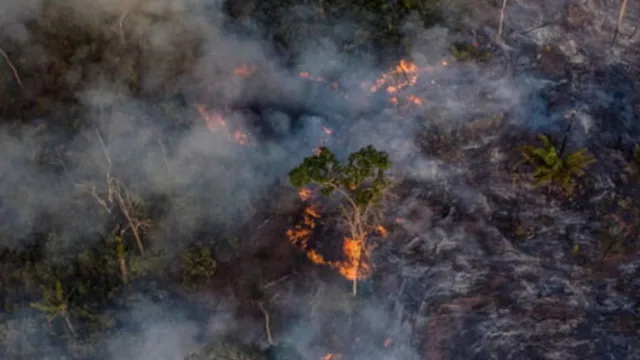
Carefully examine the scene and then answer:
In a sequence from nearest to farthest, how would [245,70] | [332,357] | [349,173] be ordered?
1. [349,173]
2. [332,357]
3. [245,70]

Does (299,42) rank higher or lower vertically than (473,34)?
lower

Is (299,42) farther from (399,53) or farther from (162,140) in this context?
(162,140)

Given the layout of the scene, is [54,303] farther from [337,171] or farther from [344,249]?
[337,171]

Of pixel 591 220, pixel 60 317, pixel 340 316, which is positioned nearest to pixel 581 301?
pixel 591 220

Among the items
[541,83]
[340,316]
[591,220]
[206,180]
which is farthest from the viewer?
[541,83]

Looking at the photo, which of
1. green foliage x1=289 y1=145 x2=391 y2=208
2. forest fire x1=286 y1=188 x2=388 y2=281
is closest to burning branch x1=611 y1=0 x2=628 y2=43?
forest fire x1=286 y1=188 x2=388 y2=281

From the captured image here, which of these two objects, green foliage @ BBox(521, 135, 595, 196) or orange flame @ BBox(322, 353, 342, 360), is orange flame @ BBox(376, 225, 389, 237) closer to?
orange flame @ BBox(322, 353, 342, 360)

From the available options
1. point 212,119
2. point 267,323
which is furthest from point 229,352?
point 212,119
